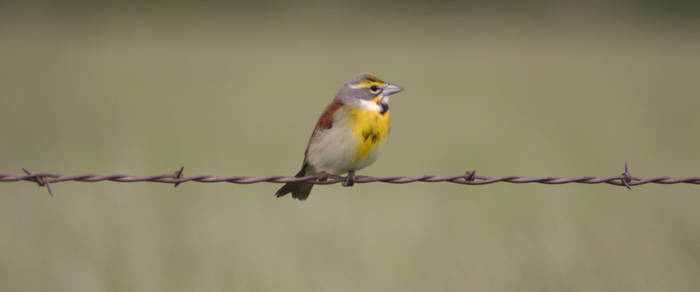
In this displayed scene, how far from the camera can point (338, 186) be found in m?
10.8

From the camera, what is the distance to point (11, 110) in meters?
16.0

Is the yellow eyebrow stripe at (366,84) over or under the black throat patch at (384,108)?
over

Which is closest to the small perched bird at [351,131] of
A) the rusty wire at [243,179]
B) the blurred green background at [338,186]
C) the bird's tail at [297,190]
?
the bird's tail at [297,190]

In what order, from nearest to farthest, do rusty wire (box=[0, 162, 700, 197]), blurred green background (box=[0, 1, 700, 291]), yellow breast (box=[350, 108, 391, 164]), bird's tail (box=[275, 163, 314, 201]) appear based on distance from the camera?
rusty wire (box=[0, 162, 700, 197]), yellow breast (box=[350, 108, 391, 164]), bird's tail (box=[275, 163, 314, 201]), blurred green background (box=[0, 1, 700, 291])

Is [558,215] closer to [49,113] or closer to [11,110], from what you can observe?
[49,113]

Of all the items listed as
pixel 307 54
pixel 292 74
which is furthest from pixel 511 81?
pixel 307 54

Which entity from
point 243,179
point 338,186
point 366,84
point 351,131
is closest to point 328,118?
point 351,131

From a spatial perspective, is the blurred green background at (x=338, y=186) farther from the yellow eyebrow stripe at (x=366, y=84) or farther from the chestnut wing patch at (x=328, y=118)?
the yellow eyebrow stripe at (x=366, y=84)

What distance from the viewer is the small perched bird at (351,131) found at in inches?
198

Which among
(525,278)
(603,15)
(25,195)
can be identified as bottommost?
(525,278)

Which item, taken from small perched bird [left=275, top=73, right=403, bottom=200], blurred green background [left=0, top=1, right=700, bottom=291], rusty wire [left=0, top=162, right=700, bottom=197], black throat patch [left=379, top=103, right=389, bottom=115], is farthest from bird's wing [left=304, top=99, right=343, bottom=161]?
blurred green background [left=0, top=1, right=700, bottom=291]

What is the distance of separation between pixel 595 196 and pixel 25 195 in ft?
26.1

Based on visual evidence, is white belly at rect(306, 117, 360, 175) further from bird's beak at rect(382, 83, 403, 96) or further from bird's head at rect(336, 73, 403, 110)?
bird's beak at rect(382, 83, 403, 96)

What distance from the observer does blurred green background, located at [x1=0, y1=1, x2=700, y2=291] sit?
7.33 m
